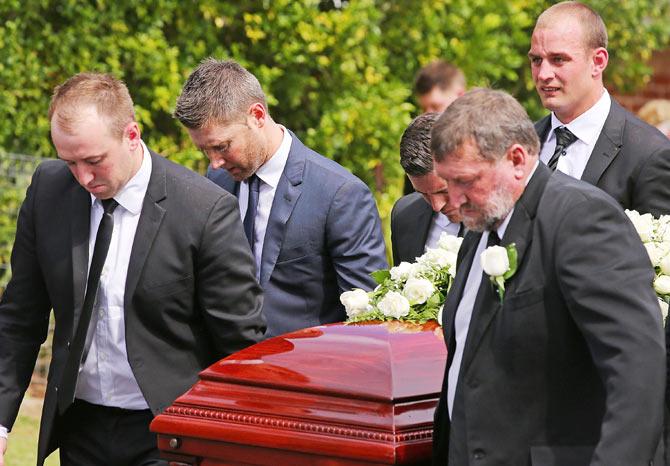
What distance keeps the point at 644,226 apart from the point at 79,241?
5.79ft

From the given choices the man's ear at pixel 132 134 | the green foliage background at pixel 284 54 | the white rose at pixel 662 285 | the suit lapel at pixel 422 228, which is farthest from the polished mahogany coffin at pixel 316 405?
the green foliage background at pixel 284 54

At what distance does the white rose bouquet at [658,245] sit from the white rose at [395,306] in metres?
0.73

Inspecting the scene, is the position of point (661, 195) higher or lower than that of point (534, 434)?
higher

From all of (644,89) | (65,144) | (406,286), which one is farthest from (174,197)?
(644,89)

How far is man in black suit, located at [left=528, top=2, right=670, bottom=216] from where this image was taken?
183 inches

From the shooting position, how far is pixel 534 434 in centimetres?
308

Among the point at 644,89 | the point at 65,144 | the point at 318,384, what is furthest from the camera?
the point at 644,89

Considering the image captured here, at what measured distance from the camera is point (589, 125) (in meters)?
→ 4.85

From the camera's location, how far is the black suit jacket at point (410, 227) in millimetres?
5289

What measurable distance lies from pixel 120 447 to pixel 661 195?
1986 millimetres

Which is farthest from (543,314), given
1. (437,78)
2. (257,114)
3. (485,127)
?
(437,78)

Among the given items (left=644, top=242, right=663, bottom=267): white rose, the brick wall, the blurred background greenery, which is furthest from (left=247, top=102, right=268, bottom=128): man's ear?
the brick wall

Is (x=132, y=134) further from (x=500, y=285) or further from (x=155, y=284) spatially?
(x=500, y=285)

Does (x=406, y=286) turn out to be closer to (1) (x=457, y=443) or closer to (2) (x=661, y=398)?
(1) (x=457, y=443)
